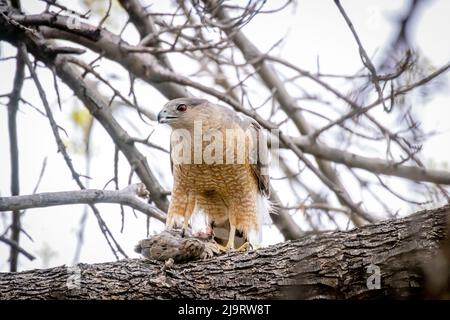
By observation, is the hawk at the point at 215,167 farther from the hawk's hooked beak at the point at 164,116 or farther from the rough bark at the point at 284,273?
the rough bark at the point at 284,273

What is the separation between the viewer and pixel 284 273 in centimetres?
309

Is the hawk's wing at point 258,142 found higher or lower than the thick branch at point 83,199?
higher

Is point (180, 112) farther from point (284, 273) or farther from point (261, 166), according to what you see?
point (284, 273)

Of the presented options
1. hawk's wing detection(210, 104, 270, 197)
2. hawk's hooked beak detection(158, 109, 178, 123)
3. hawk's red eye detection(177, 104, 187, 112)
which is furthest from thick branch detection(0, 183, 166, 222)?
hawk's wing detection(210, 104, 270, 197)

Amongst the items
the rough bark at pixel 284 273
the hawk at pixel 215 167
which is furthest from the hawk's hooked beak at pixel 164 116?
the rough bark at pixel 284 273

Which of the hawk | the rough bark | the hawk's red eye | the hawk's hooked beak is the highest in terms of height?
the hawk's red eye

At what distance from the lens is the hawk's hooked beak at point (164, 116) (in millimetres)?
4836

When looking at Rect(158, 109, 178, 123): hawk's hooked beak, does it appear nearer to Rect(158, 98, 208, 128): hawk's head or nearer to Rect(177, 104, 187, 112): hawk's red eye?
Rect(158, 98, 208, 128): hawk's head

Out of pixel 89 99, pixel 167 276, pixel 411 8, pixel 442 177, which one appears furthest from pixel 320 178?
pixel 411 8

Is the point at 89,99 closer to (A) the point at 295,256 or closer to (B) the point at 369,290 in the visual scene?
(A) the point at 295,256

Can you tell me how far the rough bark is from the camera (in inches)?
107

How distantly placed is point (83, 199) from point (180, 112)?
1.43m

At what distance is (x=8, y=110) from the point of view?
5.07 m
